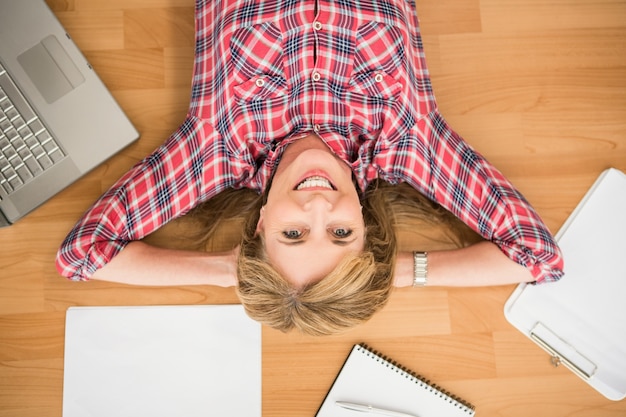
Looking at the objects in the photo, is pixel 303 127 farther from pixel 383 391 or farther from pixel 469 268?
pixel 383 391

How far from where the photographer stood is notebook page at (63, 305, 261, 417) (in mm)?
1145

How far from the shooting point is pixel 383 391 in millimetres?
1153

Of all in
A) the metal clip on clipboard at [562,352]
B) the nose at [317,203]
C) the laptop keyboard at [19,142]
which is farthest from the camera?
the metal clip on clipboard at [562,352]

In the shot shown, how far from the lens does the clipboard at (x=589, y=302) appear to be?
117 centimetres

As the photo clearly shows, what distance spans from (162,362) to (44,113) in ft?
1.91

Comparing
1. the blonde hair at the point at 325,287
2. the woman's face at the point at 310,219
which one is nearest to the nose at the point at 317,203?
the woman's face at the point at 310,219

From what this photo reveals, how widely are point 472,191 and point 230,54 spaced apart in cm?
58

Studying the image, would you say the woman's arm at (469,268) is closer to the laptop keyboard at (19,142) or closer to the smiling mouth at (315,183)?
the smiling mouth at (315,183)

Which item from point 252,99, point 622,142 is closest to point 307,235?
point 252,99

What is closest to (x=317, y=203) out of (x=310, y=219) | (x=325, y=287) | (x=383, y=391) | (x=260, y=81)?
(x=310, y=219)

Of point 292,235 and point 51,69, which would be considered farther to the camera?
point 51,69

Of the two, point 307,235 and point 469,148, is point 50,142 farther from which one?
point 469,148

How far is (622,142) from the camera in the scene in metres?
1.24

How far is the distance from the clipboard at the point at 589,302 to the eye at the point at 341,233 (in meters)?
0.48
